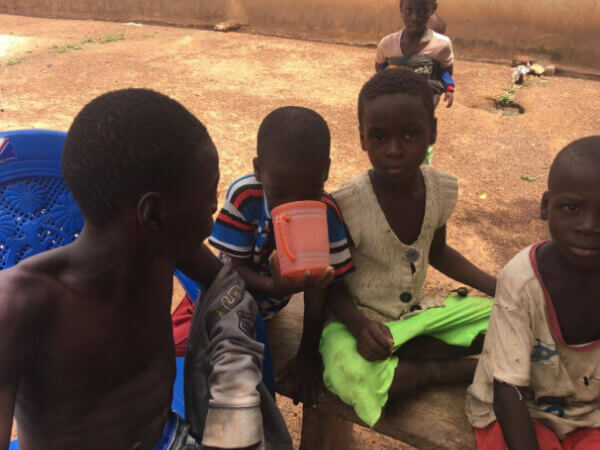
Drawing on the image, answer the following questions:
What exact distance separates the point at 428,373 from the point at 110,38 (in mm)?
8760

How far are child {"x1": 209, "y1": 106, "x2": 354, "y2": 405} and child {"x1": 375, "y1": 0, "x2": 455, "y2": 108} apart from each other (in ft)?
7.38

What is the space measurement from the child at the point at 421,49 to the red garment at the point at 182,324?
2387 millimetres

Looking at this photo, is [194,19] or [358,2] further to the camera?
[194,19]

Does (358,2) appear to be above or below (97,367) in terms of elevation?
above

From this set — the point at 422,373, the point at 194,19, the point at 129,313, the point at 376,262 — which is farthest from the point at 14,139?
the point at 194,19

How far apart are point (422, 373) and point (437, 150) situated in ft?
11.8

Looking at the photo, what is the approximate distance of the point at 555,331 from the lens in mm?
1309

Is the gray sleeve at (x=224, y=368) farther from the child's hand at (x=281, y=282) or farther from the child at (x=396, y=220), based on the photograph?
the child at (x=396, y=220)

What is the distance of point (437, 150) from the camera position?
485 centimetres

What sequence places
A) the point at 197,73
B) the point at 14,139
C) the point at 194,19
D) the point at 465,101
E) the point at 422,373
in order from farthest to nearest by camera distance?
the point at 194,19 → the point at 197,73 → the point at 465,101 → the point at 14,139 → the point at 422,373

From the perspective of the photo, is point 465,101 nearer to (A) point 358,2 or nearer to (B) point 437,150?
(B) point 437,150

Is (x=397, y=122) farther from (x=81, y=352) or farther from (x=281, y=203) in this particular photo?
(x=81, y=352)

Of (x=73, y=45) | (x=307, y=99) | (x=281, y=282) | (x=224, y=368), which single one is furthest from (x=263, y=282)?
(x=73, y=45)

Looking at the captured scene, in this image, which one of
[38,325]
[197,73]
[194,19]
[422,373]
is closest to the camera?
[38,325]
